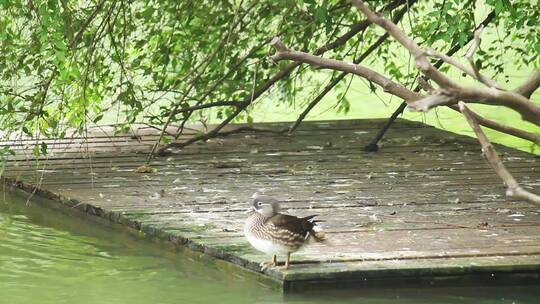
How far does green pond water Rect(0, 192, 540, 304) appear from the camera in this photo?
675 cm

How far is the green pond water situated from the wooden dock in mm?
79

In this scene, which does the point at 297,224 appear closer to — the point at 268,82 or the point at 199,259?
the point at 199,259

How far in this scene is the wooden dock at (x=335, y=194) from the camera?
272 inches

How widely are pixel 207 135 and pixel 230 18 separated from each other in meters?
0.89

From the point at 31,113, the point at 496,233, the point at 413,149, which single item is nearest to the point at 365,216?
the point at 496,233

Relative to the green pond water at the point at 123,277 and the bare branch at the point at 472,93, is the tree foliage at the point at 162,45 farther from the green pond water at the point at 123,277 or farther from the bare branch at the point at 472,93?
the bare branch at the point at 472,93

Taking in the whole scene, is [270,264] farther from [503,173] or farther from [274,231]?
[503,173]

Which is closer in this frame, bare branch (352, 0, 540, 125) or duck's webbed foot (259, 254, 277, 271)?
bare branch (352, 0, 540, 125)

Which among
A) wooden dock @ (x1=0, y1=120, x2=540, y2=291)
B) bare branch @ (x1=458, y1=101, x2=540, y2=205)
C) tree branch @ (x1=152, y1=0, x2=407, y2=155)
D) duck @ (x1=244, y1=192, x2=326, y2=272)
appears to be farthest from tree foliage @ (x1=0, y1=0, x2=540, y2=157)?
bare branch @ (x1=458, y1=101, x2=540, y2=205)

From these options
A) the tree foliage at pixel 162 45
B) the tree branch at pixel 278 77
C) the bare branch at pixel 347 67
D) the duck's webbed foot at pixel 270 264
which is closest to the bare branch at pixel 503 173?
the bare branch at pixel 347 67

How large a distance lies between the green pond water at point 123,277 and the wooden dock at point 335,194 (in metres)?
0.08

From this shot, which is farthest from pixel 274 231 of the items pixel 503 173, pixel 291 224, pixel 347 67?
pixel 503 173

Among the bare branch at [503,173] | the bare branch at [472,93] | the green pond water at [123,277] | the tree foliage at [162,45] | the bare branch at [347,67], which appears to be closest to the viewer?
the bare branch at [472,93]

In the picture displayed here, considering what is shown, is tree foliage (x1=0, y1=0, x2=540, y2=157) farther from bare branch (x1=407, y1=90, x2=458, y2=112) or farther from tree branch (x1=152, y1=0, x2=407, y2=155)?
bare branch (x1=407, y1=90, x2=458, y2=112)
